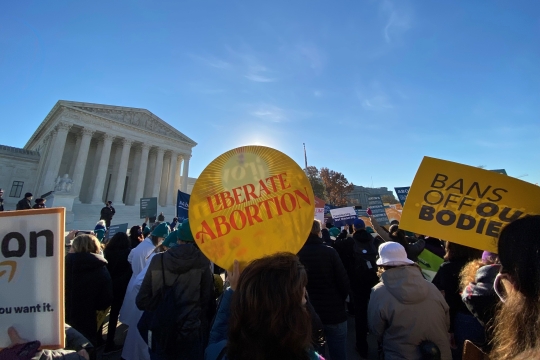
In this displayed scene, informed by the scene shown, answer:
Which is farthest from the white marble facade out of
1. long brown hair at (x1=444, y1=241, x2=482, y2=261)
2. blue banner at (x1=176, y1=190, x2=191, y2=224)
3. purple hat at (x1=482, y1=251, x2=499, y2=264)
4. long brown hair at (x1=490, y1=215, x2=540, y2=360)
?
long brown hair at (x1=490, y1=215, x2=540, y2=360)

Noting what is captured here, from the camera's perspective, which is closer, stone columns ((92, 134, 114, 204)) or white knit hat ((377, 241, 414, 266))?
white knit hat ((377, 241, 414, 266))

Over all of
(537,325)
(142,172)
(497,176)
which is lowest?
(537,325)

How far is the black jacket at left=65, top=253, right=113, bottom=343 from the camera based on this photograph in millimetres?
2955

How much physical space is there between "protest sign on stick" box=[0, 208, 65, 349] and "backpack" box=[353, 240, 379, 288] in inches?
143

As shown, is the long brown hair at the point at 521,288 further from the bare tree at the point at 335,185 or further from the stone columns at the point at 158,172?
the bare tree at the point at 335,185

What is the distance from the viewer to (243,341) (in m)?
1.10

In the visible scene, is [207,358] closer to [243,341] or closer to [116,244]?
[243,341]

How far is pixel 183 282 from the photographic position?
8.28 ft

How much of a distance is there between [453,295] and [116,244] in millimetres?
4558

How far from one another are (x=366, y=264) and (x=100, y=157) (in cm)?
3490

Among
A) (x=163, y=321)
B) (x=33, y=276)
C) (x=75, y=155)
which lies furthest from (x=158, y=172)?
(x=33, y=276)

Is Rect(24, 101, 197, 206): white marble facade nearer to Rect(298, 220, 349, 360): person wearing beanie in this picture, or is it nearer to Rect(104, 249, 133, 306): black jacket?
Rect(104, 249, 133, 306): black jacket

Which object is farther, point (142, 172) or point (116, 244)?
point (142, 172)

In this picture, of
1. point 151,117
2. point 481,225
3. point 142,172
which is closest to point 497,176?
point 481,225
